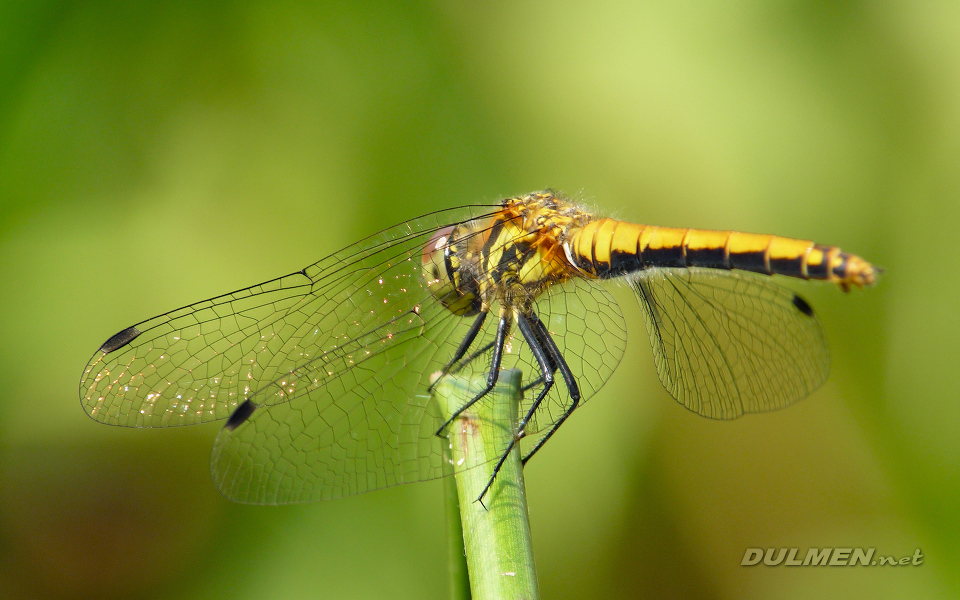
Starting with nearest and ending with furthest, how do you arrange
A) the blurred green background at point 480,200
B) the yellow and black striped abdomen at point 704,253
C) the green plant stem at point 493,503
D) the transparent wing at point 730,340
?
the green plant stem at point 493,503 < the yellow and black striped abdomen at point 704,253 < the transparent wing at point 730,340 < the blurred green background at point 480,200

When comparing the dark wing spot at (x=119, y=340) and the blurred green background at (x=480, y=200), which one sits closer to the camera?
the dark wing spot at (x=119, y=340)

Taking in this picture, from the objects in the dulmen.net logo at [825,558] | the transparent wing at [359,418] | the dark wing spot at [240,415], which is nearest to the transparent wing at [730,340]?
the transparent wing at [359,418]

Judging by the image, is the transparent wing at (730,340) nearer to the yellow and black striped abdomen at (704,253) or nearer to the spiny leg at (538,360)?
the yellow and black striped abdomen at (704,253)

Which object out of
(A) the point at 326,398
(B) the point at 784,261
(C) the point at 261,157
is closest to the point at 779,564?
(B) the point at 784,261

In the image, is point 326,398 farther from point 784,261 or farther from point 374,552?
point 784,261

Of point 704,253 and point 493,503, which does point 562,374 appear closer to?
point 704,253

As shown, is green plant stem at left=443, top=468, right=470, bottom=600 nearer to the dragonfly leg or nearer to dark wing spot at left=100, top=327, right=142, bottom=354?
the dragonfly leg

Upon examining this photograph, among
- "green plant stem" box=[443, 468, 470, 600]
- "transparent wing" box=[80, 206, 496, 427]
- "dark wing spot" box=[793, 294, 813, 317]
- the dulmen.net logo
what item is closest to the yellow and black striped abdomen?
"dark wing spot" box=[793, 294, 813, 317]
